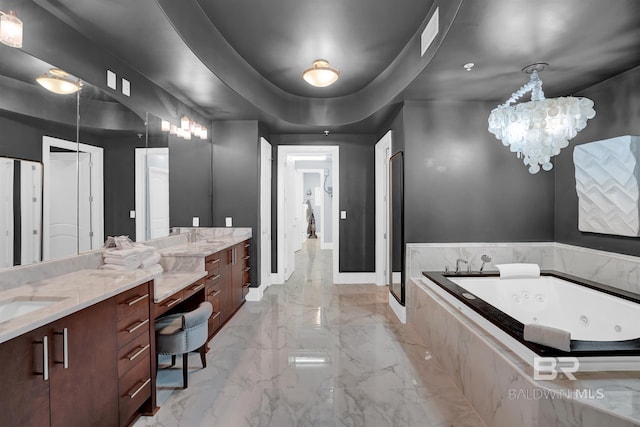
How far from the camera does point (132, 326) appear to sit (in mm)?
1809

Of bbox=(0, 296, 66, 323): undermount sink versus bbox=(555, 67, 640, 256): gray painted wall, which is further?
bbox=(555, 67, 640, 256): gray painted wall

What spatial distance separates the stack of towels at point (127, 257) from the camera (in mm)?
2227

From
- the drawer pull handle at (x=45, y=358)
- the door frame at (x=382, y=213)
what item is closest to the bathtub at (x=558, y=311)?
the door frame at (x=382, y=213)

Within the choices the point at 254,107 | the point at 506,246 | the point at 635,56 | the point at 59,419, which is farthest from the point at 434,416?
the point at 254,107

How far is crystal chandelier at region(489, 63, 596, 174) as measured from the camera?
7.47ft

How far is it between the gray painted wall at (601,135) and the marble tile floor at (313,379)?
1.97 meters

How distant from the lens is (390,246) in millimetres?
4383

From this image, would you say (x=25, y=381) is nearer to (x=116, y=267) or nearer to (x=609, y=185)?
(x=116, y=267)

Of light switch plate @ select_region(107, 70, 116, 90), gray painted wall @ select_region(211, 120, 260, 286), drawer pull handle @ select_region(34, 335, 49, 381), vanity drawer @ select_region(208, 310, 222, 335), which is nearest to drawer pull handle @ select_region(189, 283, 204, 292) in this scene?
vanity drawer @ select_region(208, 310, 222, 335)

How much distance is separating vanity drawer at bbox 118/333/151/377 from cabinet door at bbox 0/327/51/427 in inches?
16.9

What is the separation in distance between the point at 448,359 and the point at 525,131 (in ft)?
6.09

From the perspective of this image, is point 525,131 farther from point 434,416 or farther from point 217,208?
point 217,208

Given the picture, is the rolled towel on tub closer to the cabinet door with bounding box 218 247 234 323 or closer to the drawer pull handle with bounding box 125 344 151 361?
the drawer pull handle with bounding box 125 344 151 361

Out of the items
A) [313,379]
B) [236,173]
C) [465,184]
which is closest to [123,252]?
[313,379]
